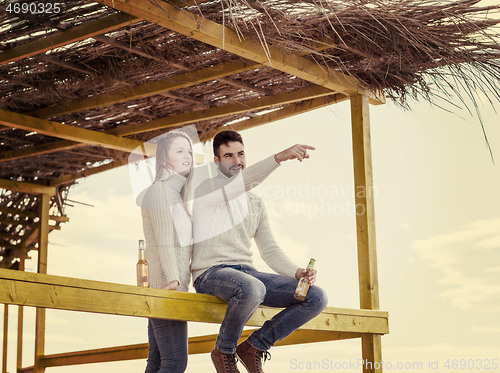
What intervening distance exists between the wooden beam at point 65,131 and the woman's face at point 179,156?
2192mm

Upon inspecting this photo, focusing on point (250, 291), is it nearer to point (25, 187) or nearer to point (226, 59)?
point (226, 59)

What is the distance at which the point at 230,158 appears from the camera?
137 inches

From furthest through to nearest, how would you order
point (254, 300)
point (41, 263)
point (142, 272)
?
point (41, 263), point (142, 272), point (254, 300)

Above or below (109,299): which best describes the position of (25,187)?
above

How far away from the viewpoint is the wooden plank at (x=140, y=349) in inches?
183

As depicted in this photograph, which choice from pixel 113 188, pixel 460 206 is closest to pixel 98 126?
pixel 113 188

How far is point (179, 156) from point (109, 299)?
730 mm

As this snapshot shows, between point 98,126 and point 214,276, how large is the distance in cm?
283

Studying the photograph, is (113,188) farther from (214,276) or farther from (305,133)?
(214,276)

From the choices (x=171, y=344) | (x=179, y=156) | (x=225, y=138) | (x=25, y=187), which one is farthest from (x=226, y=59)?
(x=25, y=187)

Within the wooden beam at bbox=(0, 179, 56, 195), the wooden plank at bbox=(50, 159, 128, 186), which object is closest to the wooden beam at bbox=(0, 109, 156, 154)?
the wooden plank at bbox=(50, 159, 128, 186)

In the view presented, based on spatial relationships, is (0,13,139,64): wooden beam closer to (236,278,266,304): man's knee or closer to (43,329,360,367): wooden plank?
(236,278,266,304): man's knee

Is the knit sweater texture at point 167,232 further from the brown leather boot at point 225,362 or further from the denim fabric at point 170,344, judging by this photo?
the brown leather boot at point 225,362

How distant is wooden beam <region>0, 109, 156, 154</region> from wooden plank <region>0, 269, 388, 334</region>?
2438mm
